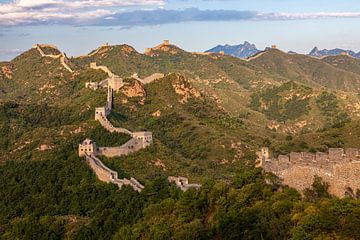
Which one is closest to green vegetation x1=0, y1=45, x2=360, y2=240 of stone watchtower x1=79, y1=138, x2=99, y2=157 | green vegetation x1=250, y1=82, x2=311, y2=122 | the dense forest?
the dense forest

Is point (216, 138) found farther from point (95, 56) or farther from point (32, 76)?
point (95, 56)

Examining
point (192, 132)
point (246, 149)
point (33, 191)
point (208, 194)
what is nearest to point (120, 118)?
point (192, 132)

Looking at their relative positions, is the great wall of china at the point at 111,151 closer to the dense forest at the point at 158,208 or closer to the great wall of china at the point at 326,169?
the dense forest at the point at 158,208

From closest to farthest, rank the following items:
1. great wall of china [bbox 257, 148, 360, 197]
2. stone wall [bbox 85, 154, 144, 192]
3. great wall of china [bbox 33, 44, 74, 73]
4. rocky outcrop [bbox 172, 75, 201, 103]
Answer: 1. great wall of china [bbox 257, 148, 360, 197]
2. stone wall [bbox 85, 154, 144, 192]
3. rocky outcrop [bbox 172, 75, 201, 103]
4. great wall of china [bbox 33, 44, 74, 73]

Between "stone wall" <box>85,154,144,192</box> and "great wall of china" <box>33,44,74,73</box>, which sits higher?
"stone wall" <box>85,154,144,192</box>

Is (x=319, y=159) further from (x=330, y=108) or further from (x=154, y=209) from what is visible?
(x=330, y=108)

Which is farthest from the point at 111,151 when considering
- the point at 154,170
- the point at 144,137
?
the point at 144,137

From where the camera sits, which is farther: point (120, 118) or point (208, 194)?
point (120, 118)

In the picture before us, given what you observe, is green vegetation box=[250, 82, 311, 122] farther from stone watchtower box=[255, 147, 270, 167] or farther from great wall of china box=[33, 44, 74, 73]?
stone watchtower box=[255, 147, 270, 167]

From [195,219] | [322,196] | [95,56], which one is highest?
[322,196]
